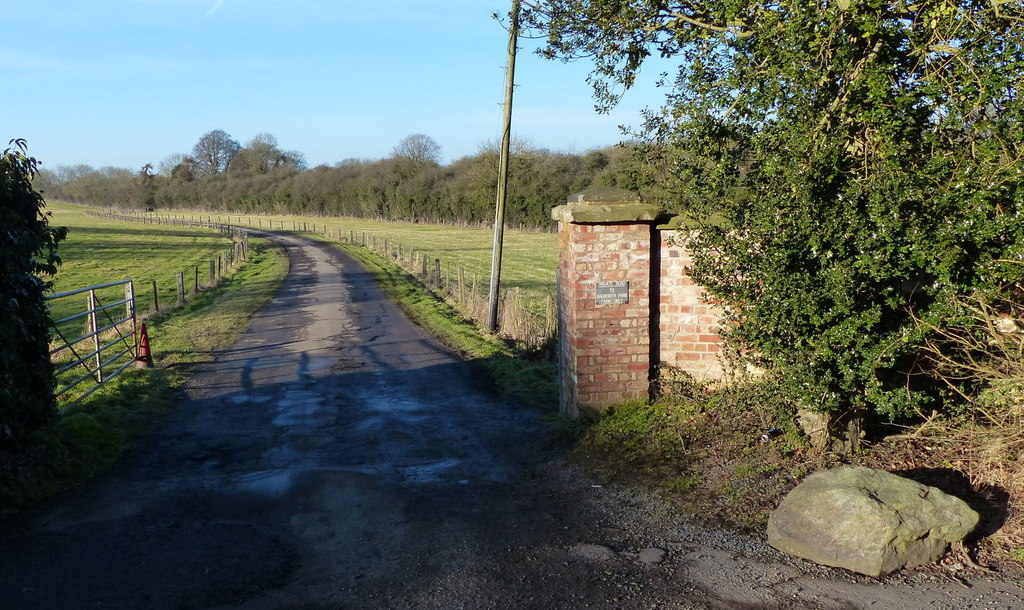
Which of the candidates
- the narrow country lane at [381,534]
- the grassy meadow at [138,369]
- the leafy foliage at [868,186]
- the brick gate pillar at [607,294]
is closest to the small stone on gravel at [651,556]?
the narrow country lane at [381,534]

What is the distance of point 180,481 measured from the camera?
6.80 m

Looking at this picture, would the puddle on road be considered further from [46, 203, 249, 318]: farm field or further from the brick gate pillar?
[46, 203, 249, 318]: farm field

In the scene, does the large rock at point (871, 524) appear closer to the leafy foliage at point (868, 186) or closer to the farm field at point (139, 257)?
the leafy foliage at point (868, 186)

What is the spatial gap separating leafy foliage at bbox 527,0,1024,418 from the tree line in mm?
6380

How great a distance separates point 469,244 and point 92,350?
36.8 metres

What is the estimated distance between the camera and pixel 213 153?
4279 inches

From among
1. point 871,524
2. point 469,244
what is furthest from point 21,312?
point 469,244

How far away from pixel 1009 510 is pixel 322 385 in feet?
28.8

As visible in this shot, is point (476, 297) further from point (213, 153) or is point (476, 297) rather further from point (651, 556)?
point (213, 153)

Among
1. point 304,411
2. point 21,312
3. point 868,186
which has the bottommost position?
point 304,411

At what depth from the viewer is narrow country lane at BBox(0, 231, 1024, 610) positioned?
4266mm

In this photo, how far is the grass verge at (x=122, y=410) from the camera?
21.0 ft

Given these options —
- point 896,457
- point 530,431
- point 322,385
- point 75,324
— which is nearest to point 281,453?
point 530,431

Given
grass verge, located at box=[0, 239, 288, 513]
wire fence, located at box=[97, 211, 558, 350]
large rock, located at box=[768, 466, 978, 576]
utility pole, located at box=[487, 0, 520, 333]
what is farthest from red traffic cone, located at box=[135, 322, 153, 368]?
large rock, located at box=[768, 466, 978, 576]
